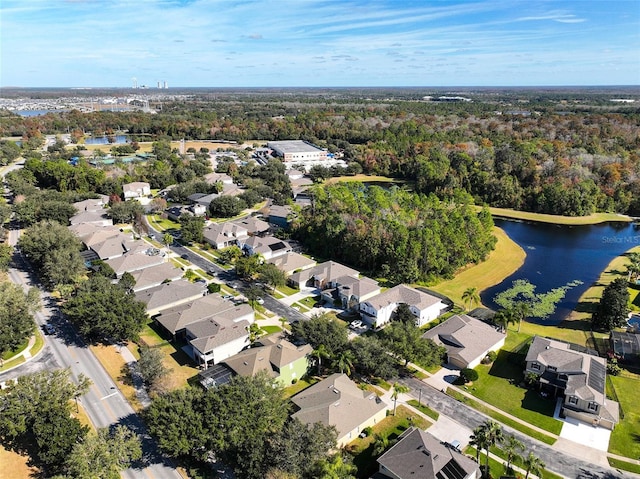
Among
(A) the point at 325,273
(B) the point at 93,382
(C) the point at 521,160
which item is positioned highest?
(C) the point at 521,160

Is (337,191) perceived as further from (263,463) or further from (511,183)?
(263,463)

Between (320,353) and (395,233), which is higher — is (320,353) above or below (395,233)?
below

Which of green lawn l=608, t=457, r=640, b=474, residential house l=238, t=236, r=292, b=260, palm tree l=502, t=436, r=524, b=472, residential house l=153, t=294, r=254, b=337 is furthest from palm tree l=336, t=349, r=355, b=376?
residential house l=238, t=236, r=292, b=260

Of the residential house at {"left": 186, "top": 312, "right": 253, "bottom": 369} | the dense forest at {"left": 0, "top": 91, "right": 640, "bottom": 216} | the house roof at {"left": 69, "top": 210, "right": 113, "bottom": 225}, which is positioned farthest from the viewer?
the dense forest at {"left": 0, "top": 91, "right": 640, "bottom": 216}

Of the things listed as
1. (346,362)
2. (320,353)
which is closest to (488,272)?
(346,362)

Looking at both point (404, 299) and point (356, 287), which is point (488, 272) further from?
point (356, 287)

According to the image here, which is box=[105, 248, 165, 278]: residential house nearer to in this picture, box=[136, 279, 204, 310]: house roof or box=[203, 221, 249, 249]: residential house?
box=[136, 279, 204, 310]: house roof

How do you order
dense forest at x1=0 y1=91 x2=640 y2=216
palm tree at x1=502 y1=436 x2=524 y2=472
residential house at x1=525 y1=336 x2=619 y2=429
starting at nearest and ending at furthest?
palm tree at x1=502 y1=436 x2=524 y2=472
residential house at x1=525 y1=336 x2=619 y2=429
dense forest at x1=0 y1=91 x2=640 y2=216
